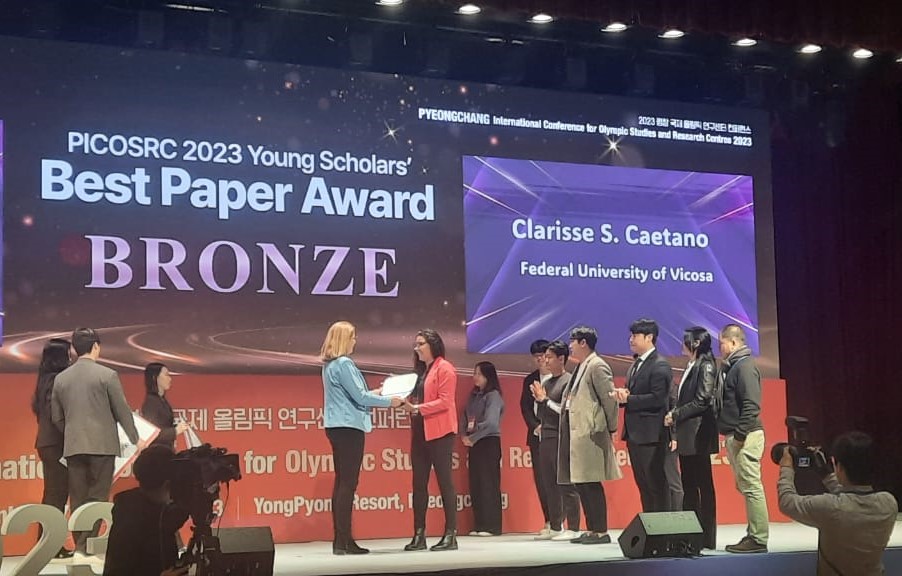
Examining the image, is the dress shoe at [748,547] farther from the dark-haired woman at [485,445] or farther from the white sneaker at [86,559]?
the white sneaker at [86,559]

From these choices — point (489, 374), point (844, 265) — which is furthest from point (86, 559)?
point (844, 265)

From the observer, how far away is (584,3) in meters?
7.98

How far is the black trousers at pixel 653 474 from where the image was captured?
6797mm

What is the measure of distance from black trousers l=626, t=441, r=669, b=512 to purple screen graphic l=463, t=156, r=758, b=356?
2.20m

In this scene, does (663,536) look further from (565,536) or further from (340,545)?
(340,545)

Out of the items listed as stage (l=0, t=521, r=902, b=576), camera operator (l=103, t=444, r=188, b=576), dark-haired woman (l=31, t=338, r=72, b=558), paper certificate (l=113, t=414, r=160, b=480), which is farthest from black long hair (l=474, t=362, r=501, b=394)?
camera operator (l=103, t=444, r=188, b=576)

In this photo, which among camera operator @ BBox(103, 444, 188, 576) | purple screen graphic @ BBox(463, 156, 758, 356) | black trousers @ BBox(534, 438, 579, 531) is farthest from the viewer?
purple screen graphic @ BBox(463, 156, 758, 356)

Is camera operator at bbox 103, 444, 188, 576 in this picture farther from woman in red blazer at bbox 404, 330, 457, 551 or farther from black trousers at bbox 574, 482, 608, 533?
black trousers at bbox 574, 482, 608, 533

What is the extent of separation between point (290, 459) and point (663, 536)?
2.74 metres

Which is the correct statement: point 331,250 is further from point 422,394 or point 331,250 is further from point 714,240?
point 714,240

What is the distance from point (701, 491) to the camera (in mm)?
6789

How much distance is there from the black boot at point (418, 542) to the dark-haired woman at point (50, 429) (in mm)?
1919

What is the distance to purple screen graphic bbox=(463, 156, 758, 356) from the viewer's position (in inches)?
350

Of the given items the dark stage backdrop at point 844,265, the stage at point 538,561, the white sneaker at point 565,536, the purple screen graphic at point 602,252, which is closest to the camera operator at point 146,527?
the stage at point 538,561
